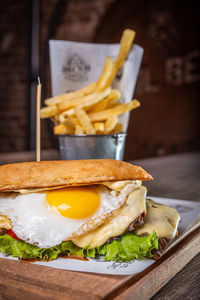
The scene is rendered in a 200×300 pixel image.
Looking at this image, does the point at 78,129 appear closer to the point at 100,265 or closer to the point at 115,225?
the point at 115,225

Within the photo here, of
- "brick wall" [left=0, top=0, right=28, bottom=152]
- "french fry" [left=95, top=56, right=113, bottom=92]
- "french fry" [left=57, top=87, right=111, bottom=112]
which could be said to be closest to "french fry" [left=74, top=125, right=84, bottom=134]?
"french fry" [left=57, top=87, right=111, bottom=112]

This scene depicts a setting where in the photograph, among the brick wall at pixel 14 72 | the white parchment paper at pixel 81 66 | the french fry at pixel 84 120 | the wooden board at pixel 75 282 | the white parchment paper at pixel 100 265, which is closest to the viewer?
the wooden board at pixel 75 282

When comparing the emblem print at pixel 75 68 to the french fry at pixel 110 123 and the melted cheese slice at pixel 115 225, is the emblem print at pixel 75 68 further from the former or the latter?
the melted cheese slice at pixel 115 225

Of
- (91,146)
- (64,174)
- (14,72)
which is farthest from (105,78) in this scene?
(14,72)

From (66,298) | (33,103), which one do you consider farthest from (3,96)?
(66,298)

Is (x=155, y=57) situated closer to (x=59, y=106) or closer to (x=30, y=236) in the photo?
(x=59, y=106)

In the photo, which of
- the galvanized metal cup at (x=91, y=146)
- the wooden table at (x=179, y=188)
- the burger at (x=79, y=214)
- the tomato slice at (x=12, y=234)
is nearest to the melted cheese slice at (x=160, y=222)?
the burger at (x=79, y=214)
